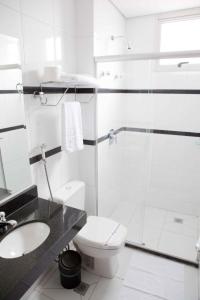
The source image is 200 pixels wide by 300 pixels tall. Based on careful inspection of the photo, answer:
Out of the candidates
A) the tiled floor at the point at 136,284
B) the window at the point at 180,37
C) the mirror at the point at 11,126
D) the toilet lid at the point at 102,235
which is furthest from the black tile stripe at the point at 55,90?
the tiled floor at the point at 136,284

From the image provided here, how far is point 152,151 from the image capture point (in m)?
2.83

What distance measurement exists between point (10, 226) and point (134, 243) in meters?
1.44

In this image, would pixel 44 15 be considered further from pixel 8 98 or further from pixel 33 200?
pixel 33 200

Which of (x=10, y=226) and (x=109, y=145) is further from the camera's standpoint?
(x=109, y=145)

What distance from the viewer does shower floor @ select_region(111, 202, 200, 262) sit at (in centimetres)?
225

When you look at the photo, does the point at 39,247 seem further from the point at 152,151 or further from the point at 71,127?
the point at 152,151

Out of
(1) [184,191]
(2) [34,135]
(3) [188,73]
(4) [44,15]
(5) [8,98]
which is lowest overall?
(1) [184,191]

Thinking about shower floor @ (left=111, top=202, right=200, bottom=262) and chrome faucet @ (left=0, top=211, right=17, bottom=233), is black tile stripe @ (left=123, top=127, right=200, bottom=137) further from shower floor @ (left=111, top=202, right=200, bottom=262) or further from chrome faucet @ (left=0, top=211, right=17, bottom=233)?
chrome faucet @ (left=0, top=211, right=17, bottom=233)

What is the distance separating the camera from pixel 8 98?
1.43 meters

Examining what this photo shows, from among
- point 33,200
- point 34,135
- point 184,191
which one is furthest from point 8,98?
point 184,191

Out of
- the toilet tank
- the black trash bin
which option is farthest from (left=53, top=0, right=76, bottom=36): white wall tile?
the black trash bin

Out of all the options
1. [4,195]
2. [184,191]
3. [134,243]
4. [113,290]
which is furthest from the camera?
[184,191]

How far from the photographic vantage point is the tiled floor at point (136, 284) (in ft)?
5.80

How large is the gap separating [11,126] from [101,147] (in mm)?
1074
